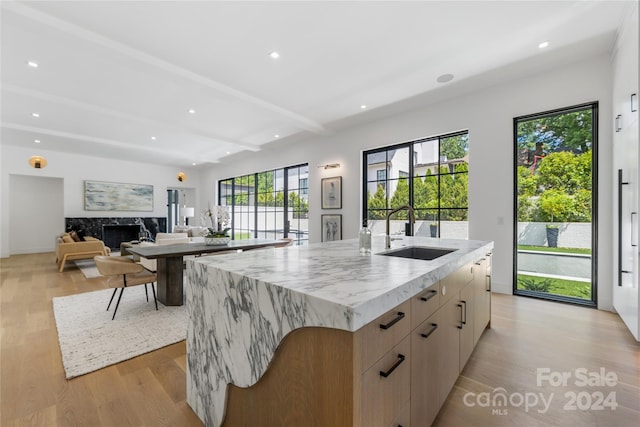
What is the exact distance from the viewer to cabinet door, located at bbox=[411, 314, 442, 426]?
45.8 inches

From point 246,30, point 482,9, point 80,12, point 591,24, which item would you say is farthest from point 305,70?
point 591,24

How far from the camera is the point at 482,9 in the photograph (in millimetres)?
2475

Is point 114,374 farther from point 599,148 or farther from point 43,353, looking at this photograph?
point 599,148

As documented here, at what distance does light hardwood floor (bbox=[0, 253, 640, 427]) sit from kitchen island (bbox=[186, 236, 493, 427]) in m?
0.25

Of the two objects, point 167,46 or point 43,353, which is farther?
point 167,46

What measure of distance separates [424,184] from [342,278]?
13.4ft

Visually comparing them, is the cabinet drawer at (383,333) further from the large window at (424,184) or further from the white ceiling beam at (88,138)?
the white ceiling beam at (88,138)

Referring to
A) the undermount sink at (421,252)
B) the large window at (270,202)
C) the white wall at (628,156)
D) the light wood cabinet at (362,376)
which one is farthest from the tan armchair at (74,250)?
the white wall at (628,156)

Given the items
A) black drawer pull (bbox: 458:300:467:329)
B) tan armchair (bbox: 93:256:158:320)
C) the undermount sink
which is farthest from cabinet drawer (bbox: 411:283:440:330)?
tan armchair (bbox: 93:256:158:320)

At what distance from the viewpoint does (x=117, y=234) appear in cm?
852

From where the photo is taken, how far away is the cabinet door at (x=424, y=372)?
1163 millimetres

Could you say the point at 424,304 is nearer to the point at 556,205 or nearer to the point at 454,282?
the point at 454,282

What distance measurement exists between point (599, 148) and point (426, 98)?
224cm

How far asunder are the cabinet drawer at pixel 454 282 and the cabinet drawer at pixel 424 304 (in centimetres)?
9
